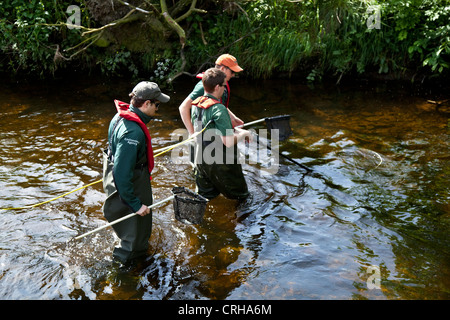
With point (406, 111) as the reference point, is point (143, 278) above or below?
below

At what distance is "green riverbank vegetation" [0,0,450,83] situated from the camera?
9945 mm

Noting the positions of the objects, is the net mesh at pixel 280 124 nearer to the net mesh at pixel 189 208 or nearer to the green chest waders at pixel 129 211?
the net mesh at pixel 189 208

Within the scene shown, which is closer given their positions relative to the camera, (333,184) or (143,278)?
(143,278)

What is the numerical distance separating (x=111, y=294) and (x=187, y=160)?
A: 341 centimetres

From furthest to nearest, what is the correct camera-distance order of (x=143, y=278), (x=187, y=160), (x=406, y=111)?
1. (x=406, y=111)
2. (x=187, y=160)
3. (x=143, y=278)

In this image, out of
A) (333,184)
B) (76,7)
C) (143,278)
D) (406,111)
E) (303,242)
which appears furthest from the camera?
(76,7)

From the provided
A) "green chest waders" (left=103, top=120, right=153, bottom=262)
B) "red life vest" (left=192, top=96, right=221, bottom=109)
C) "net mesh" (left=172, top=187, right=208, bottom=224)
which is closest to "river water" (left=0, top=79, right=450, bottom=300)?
"green chest waders" (left=103, top=120, right=153, bottom=262)

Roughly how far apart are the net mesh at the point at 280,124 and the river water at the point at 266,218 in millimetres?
940

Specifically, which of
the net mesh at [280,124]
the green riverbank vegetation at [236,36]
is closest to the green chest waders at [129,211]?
the net mesh at [280,124]

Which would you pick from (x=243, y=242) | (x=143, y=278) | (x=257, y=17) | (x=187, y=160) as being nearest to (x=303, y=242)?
(x=243, y=242)

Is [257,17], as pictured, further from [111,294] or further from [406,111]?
[111,294]

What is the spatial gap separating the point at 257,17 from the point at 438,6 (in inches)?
155

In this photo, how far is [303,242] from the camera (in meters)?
5.07

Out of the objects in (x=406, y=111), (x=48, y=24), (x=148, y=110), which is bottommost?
(x=406, y=111)
